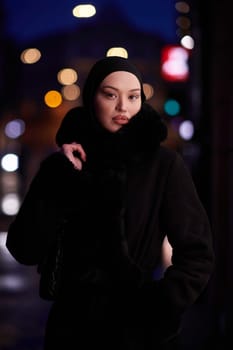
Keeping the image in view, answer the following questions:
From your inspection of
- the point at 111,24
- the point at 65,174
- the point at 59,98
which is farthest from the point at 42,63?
the point at 65,174

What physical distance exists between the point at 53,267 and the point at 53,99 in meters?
46.0

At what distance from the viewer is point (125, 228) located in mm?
2592

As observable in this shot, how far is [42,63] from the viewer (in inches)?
2245

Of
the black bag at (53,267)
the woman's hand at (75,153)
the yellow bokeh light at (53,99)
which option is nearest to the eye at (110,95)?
the woman's hand at (75,153)

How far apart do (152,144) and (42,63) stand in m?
55.5

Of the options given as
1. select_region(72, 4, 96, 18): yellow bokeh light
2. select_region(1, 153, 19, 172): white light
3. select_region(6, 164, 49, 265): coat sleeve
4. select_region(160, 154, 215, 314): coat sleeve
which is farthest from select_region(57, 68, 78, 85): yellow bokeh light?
select_region(160, 154, 215, 314): coat sleeve

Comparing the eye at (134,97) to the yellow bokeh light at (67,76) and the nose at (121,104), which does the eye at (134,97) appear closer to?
the nose at (121,104)

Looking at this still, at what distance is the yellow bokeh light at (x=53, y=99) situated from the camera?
157ft

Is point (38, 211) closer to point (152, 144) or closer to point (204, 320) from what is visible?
point (152, 144)

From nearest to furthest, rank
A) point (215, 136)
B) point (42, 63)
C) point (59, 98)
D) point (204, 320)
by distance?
point (204, 320) → point (215, 136) → point (59, 98) → point (42, 63)

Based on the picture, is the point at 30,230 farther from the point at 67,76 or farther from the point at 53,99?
the point at 67,76

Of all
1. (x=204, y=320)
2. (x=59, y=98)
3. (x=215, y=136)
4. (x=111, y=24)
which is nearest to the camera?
(x=204, y=320)

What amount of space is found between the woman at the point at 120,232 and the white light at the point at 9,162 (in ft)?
96.5

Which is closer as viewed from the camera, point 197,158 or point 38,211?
point 38,211
